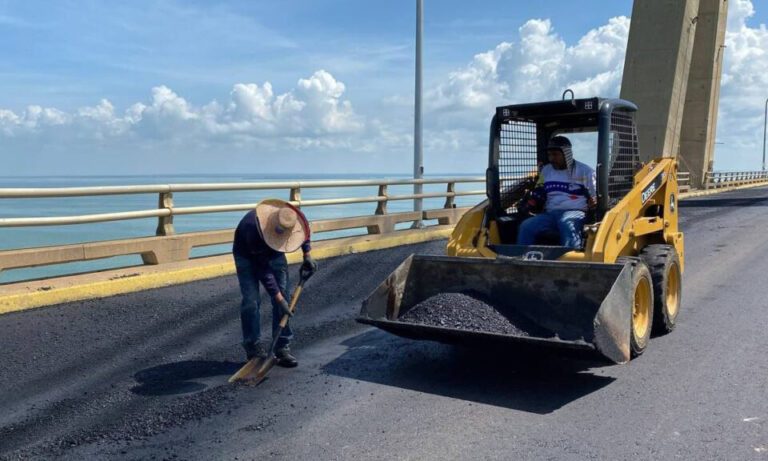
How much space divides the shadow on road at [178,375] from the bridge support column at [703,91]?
38603mm

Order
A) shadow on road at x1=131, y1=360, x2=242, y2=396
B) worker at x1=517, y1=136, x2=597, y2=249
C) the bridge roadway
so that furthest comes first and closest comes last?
worker at x1=517, y1=136, x2=597, y2=249, shadow on road at x1=131, y1=360, x2=242, y2=396, the bridge roadway

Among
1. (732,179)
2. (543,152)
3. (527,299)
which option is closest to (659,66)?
(732,179)

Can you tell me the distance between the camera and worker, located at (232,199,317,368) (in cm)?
538

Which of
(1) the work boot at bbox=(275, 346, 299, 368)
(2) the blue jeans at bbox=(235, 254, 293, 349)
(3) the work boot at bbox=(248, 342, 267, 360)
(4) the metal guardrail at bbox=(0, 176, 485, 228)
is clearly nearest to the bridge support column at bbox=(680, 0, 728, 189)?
(4) the metal guardrail at bbox=(0, 176, 485, 228)

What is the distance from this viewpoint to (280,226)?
17.5 ft

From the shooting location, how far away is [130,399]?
492cm

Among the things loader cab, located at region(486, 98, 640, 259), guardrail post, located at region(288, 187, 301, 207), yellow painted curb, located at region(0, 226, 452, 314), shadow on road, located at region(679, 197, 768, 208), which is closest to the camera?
loader cab, located at region(486, 98, 640, 259)

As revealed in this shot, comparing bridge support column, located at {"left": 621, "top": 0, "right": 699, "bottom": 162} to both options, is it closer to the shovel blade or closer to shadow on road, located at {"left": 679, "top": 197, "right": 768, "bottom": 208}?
shadow on road, located at {"left": 679, "top": 197, "right": 768, "bottom": 208}

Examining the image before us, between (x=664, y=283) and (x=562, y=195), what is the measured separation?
1.23 m

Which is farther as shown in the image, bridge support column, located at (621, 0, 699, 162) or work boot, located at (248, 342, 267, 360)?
bridge support column, located at (621, 0, 699, 162)

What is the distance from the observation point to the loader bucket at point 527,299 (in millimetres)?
4879

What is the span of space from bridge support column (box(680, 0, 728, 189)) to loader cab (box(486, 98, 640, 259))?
35.4m

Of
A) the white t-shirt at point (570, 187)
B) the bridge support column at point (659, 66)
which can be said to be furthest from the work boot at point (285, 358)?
the bridge support column at point (659, 66)

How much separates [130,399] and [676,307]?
16.9ft
